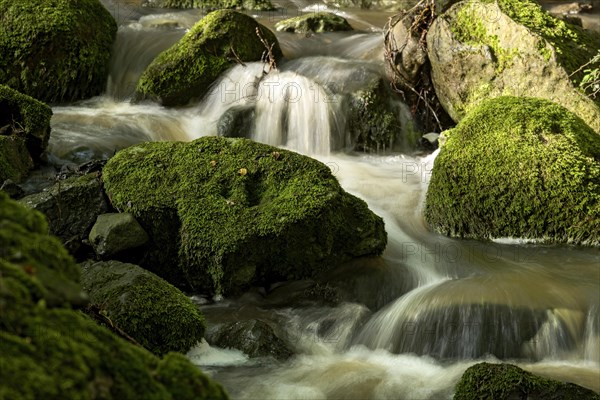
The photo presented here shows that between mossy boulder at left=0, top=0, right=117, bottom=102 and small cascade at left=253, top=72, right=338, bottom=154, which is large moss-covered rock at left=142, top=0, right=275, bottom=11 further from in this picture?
small cascade at left=253, top=72, right=338, bottom=154

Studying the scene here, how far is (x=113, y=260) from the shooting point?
212 inches

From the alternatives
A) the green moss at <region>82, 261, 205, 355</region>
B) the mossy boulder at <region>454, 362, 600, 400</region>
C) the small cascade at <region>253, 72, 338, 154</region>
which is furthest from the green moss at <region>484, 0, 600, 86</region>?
the green moss at <region>82, 261, 205, 355</region>

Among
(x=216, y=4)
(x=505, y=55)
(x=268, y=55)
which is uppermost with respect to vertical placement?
(x=216, y=4)

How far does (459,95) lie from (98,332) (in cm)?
771

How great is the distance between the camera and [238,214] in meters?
5.74

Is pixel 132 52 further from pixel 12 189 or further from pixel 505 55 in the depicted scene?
pixel 505 55

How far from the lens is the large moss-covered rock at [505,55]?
26.9ft

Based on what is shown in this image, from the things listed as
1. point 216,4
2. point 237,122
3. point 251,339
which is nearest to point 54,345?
point 251,339

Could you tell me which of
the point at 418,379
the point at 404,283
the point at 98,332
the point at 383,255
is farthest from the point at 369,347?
the point at 98,332

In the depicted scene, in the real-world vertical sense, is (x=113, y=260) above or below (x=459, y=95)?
below

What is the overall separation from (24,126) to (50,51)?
2.96 meters

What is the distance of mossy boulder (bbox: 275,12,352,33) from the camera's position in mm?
11906

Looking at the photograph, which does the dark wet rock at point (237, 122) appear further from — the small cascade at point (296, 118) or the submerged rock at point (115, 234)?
the submerged rock at point (115, 234)

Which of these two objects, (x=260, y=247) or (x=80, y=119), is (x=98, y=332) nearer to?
(x=260, y=247)
